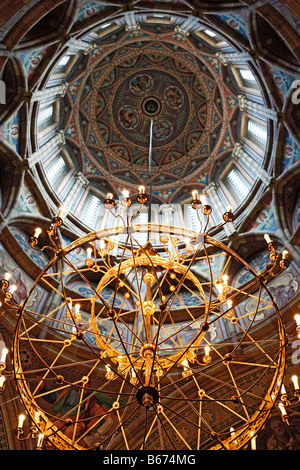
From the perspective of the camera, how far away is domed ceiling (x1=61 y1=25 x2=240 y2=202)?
17375 millimetres

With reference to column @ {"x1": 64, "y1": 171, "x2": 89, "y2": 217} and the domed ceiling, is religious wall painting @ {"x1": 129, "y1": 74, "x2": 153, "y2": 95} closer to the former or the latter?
the domed ceiling

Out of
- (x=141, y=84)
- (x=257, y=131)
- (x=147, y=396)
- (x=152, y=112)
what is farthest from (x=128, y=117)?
(x=147, y=396)

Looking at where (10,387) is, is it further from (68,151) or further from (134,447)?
(68,151)

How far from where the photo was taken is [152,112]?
20.5 m

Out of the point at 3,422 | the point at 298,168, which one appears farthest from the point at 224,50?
the point at 3,422

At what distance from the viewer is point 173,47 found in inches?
717

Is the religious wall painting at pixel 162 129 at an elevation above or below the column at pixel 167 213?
above

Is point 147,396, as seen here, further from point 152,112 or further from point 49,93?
point 152,112

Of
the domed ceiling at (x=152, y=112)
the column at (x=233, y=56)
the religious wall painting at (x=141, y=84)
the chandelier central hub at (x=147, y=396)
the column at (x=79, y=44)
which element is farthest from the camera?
the religious wall painting at (x=141, y=84)

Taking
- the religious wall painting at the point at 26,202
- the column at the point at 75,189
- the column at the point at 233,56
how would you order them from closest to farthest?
the column at the point at 233,56 → the religious wall painting at the point at 26,202 → the column at the point at 75,189

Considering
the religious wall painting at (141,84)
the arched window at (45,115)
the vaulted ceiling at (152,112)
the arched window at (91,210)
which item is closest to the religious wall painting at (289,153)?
the vaulted ceiling at (152,112)

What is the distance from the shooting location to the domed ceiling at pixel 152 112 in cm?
1738

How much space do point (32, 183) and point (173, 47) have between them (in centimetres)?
875

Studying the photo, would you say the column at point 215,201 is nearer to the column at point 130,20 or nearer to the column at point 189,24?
the column at point 189,24
